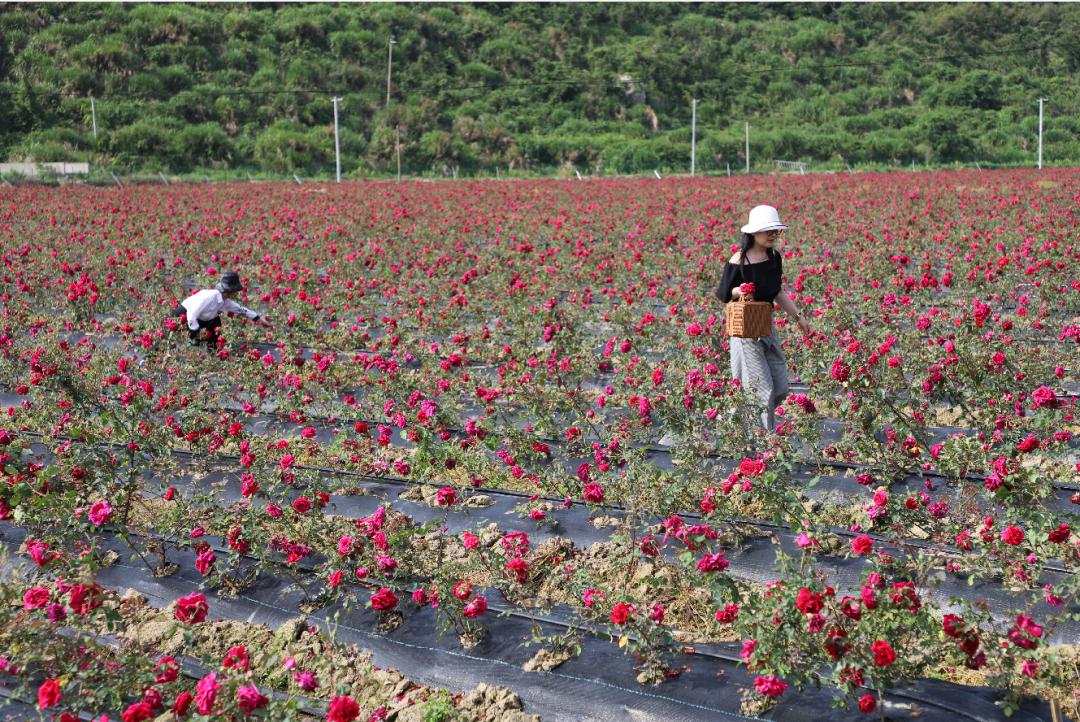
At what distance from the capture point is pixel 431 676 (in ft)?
10.7

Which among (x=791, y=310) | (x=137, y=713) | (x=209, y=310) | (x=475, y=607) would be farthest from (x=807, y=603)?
(x=209, y=310)

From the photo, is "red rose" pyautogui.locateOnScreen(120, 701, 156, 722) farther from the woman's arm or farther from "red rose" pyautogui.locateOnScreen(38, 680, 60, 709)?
the woman's arm

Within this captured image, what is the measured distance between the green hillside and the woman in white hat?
37737 millimetres

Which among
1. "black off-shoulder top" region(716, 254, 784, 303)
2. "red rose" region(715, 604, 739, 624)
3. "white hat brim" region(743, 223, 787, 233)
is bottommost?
"red rose" region(715, 604, 739, 624)

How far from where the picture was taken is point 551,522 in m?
4.38

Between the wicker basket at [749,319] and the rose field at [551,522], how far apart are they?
1.13 ft

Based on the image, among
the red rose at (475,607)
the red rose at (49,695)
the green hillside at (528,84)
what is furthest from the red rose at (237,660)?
A: the green hillside at (528,84)

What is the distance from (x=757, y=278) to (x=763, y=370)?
0.51m

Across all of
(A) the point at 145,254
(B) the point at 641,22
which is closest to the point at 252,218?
(A) the point at 145,254

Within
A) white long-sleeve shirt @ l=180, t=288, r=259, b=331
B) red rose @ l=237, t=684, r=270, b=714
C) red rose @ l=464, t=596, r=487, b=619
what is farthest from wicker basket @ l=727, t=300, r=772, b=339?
white long-sleeve shirt @ l=180, t=288, r=259, b=331

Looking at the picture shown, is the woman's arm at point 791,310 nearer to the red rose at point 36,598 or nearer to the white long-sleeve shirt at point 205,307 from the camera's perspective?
the red rose at point 36,598

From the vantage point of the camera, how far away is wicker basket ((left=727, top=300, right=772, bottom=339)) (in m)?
4.88

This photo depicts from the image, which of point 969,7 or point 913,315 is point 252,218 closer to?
point 913,315

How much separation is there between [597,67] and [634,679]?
63.6 meters
